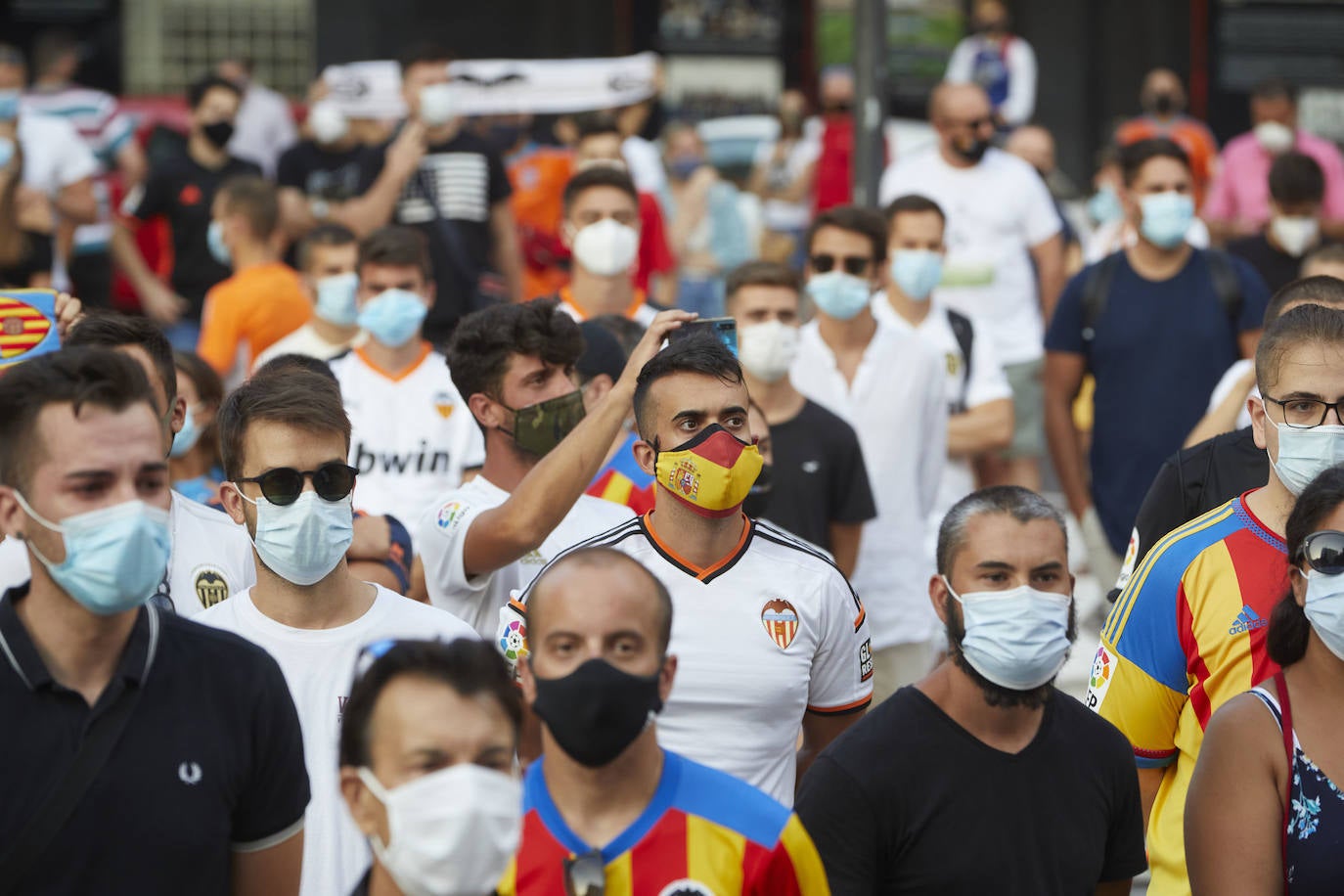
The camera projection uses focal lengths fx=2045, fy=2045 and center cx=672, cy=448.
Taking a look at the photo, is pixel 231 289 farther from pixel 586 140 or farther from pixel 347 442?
pixel 347 442

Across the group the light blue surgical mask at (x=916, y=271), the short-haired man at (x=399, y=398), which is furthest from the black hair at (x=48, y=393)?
the light blue surgical mask at (x=916, y=271)

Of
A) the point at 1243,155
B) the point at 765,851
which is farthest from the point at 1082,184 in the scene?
the point at 765,851

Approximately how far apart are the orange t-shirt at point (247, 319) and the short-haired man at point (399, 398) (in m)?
1.43

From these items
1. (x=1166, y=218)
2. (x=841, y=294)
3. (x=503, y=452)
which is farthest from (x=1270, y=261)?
(x=503, y=452)

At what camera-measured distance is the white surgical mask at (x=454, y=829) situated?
3.11 m

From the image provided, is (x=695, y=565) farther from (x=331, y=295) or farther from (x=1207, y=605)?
(x=331, y=295)

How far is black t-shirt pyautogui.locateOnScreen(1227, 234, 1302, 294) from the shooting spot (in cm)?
1007

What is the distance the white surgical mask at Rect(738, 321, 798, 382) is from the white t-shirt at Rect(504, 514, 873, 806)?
6.61 feet

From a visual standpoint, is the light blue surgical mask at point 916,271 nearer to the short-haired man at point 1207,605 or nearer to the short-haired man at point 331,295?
the short-haired man at point 331,295

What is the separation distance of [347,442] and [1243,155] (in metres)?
10.5

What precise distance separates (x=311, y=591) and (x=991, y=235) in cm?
634

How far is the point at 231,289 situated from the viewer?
9.40 meters

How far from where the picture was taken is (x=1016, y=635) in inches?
159

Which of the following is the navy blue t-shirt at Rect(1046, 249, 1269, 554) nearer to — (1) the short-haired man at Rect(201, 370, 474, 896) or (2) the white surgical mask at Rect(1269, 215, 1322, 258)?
(2) the white surgical mask at Rect(1269, 215, 1322, 258)
